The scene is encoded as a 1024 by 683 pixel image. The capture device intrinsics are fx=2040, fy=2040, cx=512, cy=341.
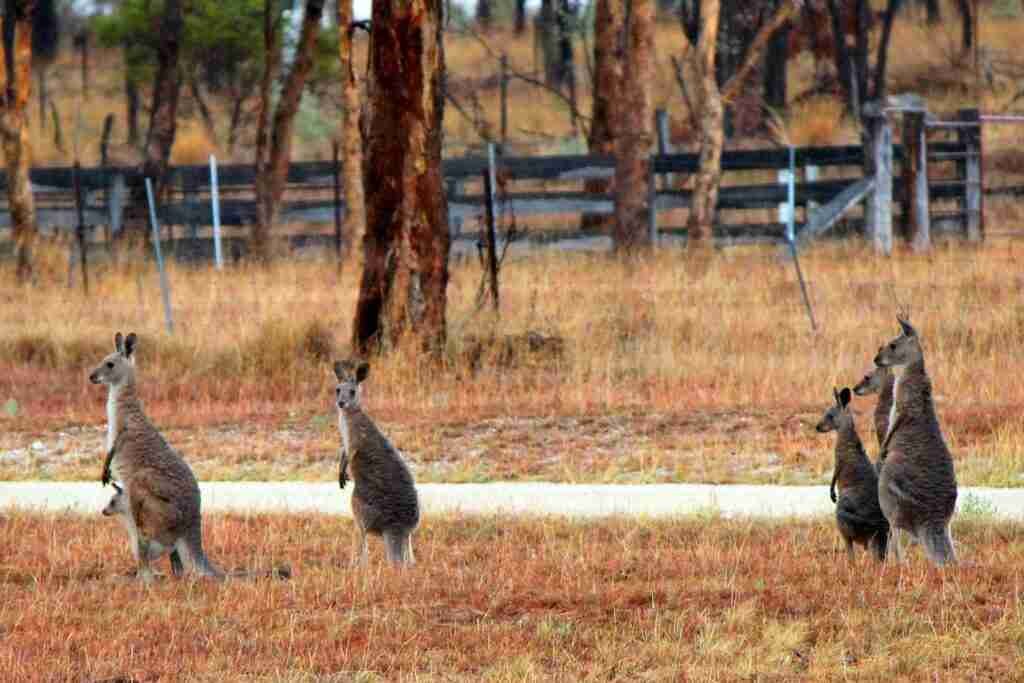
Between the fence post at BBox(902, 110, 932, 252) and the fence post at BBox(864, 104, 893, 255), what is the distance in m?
0.25

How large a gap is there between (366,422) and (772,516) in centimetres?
257

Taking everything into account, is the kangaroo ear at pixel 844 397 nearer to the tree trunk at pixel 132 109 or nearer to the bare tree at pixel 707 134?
the bare tree at pixel 707 134

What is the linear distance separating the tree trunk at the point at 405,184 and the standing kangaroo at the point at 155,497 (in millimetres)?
9340

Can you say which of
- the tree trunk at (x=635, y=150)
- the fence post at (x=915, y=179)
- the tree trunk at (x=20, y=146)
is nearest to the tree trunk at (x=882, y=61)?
the tree trunk at (x=635, y=150)

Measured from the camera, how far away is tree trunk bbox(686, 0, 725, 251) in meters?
28.5

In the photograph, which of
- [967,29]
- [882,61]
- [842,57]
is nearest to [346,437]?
[842,57]

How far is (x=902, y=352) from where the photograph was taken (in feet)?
34.1

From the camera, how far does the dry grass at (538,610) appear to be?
8.02 metres

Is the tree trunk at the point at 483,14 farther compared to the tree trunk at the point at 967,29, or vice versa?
the tree trunk at the point at 483,14

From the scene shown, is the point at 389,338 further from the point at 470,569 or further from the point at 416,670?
the point at 416,670

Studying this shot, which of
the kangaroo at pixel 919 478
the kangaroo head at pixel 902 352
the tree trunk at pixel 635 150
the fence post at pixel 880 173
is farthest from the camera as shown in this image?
the tree trunk at pixel 635 150

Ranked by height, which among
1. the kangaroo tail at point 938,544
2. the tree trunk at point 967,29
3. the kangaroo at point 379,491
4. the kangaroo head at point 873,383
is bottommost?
the kangaroo tail at point 938,544

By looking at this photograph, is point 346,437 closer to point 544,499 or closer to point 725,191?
point 544,499

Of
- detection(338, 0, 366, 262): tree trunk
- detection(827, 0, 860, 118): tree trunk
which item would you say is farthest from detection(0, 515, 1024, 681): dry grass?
detection(827, 0, 860, 118): tree trunk
